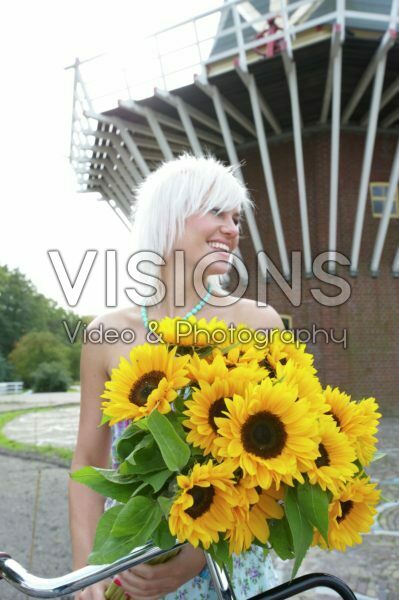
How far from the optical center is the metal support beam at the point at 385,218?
39.2 ft

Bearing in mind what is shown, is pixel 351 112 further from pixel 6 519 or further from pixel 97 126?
pixel 6 519

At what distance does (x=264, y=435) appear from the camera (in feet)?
2.60

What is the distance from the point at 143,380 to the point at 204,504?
232 millimetres

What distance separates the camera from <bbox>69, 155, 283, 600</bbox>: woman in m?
1.43

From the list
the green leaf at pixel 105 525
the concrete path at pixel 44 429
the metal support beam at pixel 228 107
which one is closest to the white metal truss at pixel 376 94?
the metal support beam at pixel 228 107

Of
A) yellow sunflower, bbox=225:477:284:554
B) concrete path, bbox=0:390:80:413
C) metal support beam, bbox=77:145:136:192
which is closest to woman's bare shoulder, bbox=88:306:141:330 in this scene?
yellow sunflower, bbox=225:477:284:554

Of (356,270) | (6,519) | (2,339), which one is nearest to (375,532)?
(6,519)

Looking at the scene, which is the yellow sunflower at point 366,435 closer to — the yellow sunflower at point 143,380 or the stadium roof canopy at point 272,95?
the yellow sunflower at point 143,380

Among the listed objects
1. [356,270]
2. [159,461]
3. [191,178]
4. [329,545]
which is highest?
[356,270]

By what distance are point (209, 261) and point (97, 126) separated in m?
12.8

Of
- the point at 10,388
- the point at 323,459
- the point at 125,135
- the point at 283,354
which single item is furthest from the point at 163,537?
the point at 10,388

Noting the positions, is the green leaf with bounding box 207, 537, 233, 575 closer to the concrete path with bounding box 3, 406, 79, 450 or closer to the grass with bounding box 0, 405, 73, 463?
the grass with bounding box 0, 405, 73, 463

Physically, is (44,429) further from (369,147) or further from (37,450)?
(369,147)

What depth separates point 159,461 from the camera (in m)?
0.83
